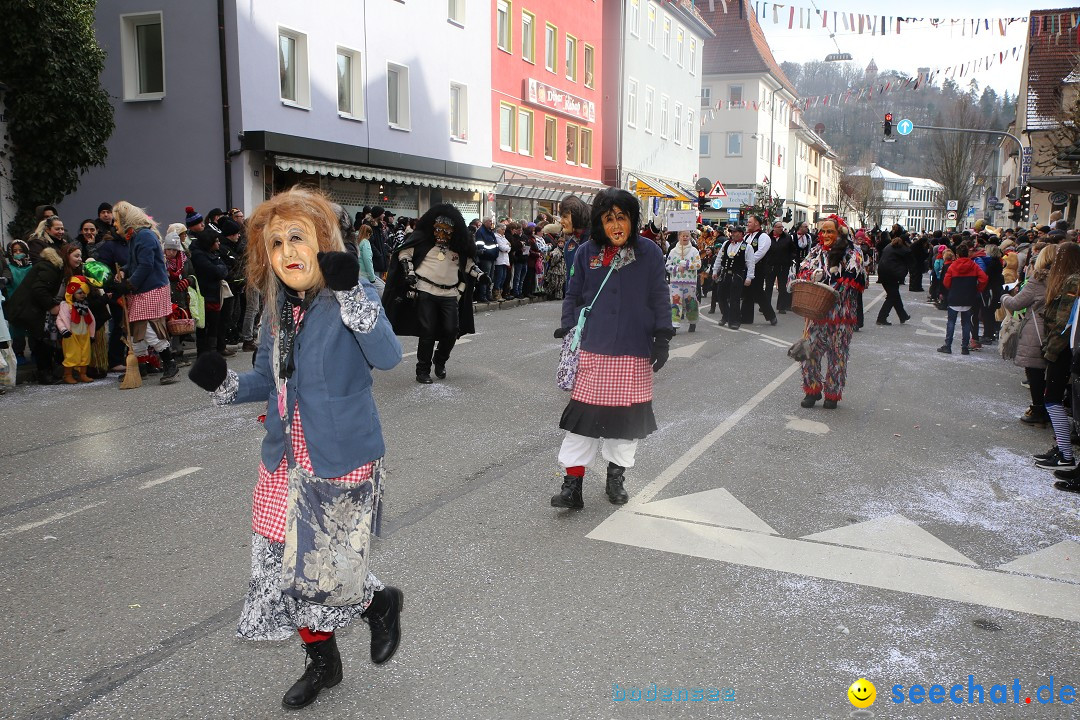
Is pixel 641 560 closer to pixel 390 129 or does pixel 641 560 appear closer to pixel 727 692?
pixel 727 692

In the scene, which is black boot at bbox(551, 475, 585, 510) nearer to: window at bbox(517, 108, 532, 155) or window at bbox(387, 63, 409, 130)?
window at bbox(387, 63, 409, 130)

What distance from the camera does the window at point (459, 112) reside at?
2628 cm

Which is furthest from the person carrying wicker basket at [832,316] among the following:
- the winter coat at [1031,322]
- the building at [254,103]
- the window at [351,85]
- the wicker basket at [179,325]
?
the window at [351,85]

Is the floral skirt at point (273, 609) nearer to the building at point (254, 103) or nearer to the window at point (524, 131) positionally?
the building at point (254, 103)

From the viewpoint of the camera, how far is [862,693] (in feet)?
10.6

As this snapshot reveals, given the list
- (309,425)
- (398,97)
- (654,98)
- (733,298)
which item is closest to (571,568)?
(309,425)

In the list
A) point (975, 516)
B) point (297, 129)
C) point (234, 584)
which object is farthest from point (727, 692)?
point (297, 129)

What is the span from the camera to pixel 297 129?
64.2ft

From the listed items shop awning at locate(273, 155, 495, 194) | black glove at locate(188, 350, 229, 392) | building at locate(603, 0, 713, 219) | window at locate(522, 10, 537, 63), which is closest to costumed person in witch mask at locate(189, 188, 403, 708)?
black glove at locate(188, 350, 229, 392)

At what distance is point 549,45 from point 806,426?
27.7 m

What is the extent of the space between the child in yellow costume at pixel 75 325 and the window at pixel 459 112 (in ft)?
58.1

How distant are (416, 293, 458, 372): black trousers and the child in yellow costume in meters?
3.50

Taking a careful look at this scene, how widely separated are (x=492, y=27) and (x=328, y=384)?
27.0m

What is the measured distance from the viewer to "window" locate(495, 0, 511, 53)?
93.2 feet
